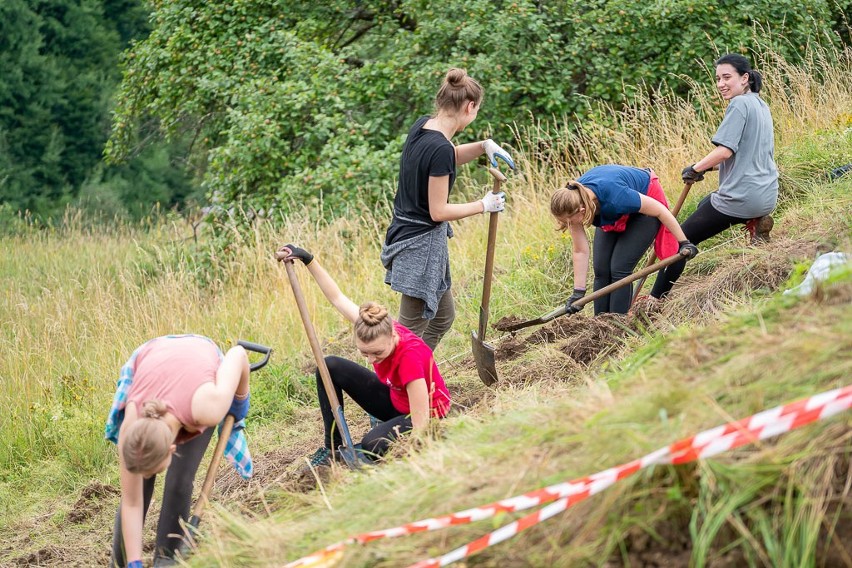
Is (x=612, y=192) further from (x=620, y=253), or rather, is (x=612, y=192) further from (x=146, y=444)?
(x=146, y=444)

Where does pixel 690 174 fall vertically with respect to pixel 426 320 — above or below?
above

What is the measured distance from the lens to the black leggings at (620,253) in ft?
18.3

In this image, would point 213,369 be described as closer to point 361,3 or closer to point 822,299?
point 822,299

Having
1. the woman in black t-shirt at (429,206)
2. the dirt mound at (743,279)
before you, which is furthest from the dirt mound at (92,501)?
the dirt mound at (743,279)

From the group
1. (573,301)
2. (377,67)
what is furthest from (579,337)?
(377,67)

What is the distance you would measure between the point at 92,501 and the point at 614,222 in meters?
3.56

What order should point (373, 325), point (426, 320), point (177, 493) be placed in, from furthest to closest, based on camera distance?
point (426, 320), point (373, 325), point (177, 493)

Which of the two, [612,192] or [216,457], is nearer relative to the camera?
[216,457]

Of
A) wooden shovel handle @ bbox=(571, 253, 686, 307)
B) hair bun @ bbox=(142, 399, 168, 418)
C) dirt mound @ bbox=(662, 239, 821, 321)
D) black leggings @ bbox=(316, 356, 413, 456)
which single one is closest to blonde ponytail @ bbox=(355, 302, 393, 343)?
black leggings @ bbox=(316, 356, 413, 456)

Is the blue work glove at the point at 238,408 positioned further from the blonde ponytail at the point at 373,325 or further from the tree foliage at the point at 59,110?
the tree foliage at the point at 59,110

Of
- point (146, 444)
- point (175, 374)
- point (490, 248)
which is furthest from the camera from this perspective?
point (490, 248)

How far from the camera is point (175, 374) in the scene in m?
3.73

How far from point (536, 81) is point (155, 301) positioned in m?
4.59

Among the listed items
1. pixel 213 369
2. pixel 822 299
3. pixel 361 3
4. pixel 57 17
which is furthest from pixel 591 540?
pixel 57 17
